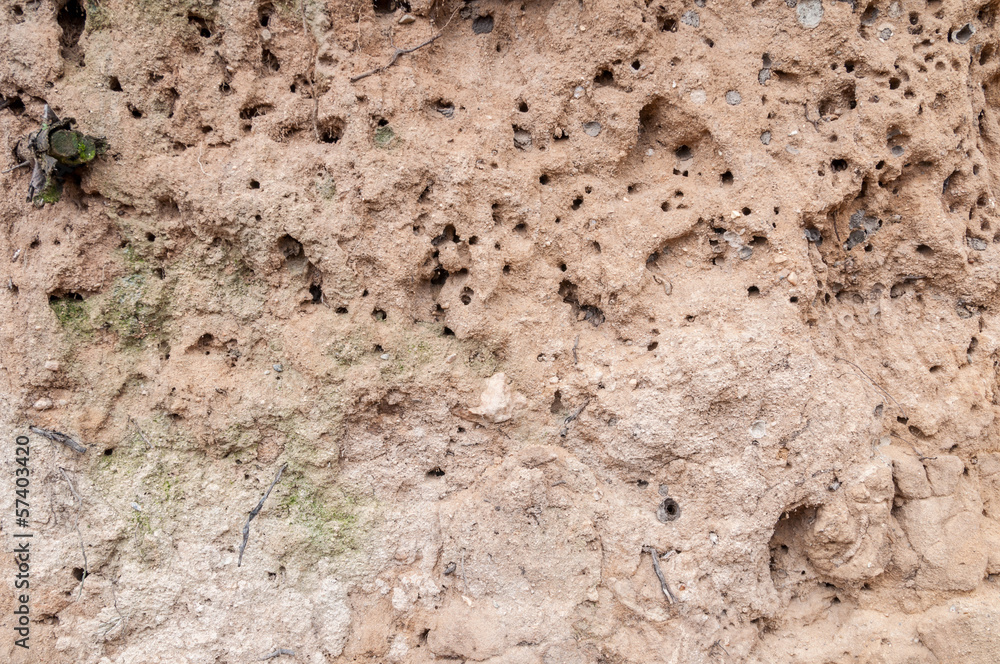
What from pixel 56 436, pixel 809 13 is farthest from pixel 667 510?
pixel 56 436

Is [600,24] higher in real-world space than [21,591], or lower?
higher

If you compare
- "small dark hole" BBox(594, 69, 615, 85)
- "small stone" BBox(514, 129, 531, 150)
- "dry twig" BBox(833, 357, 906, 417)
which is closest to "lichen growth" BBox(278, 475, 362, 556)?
"small stone" BBox(514, 129, 531, 150)

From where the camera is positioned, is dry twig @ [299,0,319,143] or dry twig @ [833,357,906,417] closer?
dry twig @ [299,0,319,143]

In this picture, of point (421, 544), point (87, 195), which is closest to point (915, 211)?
point (421, 544)

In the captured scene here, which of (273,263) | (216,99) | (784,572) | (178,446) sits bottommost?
A: (784,572)

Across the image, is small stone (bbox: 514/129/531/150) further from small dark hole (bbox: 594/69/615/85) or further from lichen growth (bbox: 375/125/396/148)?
lichen growth (bbox: 375/125/396/148)

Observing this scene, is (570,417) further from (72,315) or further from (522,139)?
(72,315)

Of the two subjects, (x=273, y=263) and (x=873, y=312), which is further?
(x=873, y=312)

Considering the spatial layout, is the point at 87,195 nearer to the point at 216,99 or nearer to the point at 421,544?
the point at 216,99

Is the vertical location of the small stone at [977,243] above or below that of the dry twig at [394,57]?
below

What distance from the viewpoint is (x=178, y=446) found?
2.43 meters

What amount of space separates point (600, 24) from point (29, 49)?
6.58 feet
